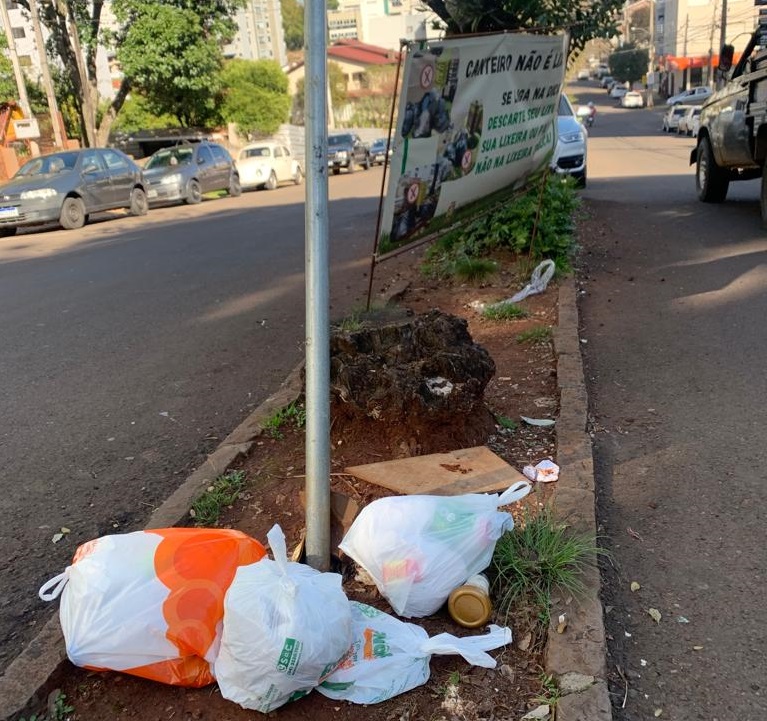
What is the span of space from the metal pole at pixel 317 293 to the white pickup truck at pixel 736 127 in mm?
7665

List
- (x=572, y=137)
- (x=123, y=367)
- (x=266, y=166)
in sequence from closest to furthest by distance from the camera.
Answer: (x=123, y=367) → (x=572, y=137) → (x=266, y=166)

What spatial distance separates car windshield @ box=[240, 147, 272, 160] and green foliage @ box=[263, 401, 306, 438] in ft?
75.1

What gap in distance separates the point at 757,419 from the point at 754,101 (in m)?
6.29

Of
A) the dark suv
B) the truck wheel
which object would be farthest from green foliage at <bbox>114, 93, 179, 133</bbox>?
the truck wheel

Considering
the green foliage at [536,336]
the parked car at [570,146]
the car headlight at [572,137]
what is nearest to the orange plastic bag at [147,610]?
the green foliage at [536,336]

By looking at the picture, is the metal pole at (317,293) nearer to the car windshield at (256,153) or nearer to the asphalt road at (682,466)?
the asphalt road at (682,466)

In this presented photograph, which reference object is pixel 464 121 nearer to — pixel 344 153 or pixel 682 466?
pixel 682 466

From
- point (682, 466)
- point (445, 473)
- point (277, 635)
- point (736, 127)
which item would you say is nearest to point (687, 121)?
point (736, 127)

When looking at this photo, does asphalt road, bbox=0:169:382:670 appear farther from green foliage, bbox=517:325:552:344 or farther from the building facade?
the building facade

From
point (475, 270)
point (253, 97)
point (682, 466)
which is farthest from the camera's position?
point (253, 97)

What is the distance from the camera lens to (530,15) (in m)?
7.88

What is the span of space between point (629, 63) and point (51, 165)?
8644cm

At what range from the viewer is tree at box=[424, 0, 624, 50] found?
7496 mm

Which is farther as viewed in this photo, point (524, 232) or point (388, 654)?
→ point (524, 232)
